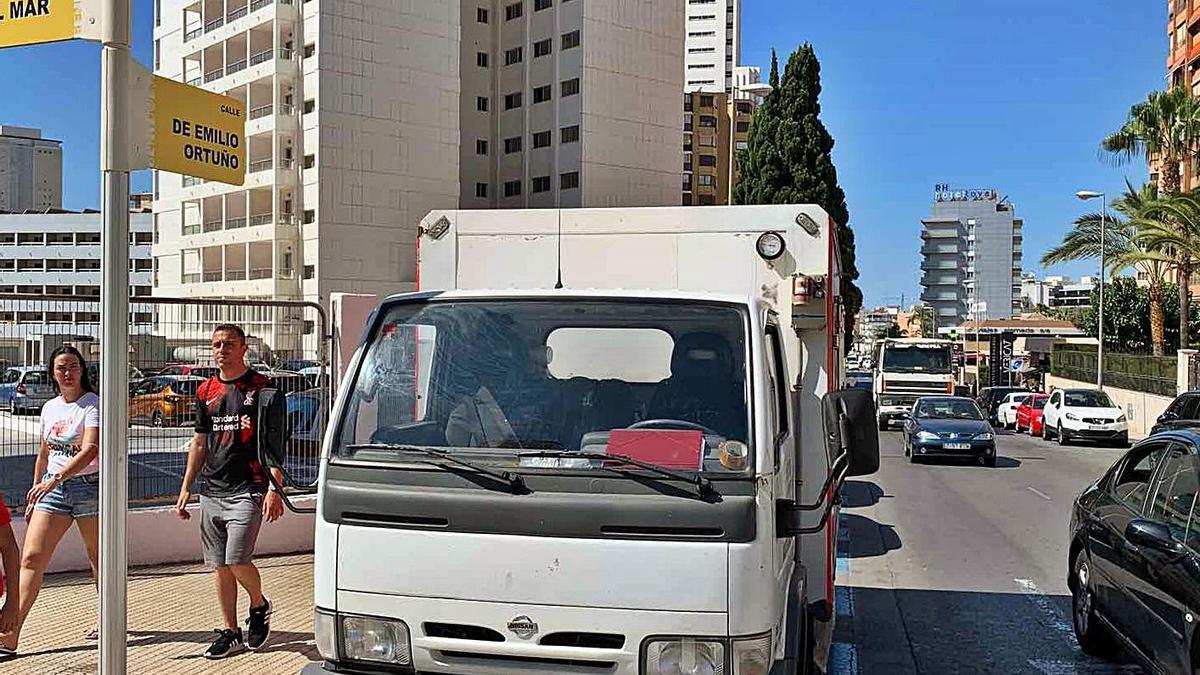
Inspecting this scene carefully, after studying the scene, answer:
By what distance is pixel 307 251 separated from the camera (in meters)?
53.8

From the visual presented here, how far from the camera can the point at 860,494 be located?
16.4m

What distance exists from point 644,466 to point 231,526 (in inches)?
135

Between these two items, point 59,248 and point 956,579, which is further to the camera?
point 59,248

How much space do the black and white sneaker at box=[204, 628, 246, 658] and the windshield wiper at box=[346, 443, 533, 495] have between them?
304 centimetres

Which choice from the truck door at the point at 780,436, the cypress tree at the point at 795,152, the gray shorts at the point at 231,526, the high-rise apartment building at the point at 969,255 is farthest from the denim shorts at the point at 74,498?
the high-rise apartment building at the point at 969,255

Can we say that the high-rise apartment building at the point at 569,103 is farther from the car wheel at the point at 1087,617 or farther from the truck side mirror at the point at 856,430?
the truck side mirror at the point at 856,430

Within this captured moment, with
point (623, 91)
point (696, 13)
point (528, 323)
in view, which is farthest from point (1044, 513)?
point (696, 13)

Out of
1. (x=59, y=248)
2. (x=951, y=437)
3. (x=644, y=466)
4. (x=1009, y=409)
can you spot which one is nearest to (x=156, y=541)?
(x=644, y=466)

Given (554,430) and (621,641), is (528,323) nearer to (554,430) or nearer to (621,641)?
(554,430)

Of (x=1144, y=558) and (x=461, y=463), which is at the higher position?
(x=461, y=463)

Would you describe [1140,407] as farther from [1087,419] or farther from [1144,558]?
[1144,558]

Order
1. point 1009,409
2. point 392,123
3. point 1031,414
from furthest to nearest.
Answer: point 392,123, point 1009,409, point 1031,414

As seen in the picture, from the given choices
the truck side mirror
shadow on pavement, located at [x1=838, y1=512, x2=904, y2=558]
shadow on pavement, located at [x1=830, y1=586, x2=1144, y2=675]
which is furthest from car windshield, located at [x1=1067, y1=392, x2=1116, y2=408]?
the truck side mirror

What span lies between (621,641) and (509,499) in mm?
592
